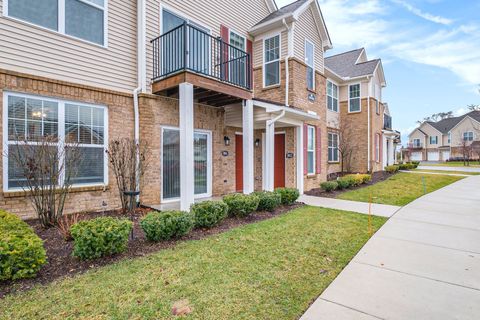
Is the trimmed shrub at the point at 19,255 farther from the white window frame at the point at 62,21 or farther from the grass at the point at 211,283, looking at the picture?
the white window frame at the point at 62,21

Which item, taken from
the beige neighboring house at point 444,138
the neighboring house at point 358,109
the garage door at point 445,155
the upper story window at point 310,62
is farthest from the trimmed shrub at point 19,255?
the garage door at point 445,155

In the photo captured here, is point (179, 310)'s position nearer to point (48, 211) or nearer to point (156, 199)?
point (48, 211)

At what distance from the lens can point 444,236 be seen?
17.4 ft

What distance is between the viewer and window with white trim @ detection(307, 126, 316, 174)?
11.5 metres

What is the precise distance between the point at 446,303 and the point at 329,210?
4658 mm

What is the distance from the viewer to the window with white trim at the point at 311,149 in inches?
452

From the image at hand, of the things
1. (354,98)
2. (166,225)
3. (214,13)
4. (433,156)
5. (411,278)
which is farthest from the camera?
(433,156)

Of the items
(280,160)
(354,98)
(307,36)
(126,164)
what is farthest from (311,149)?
(354,98)

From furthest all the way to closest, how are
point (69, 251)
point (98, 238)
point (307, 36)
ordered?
point (307, 36) < point (69, 251) < point (98, 238)

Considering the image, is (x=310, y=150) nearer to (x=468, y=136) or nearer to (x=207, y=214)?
(x=207, y=214)

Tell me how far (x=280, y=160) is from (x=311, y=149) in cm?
170

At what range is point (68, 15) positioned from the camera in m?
6.29

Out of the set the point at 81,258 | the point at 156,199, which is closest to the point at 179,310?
the point at 81,258

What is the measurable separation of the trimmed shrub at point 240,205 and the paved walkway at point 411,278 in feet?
9.25
